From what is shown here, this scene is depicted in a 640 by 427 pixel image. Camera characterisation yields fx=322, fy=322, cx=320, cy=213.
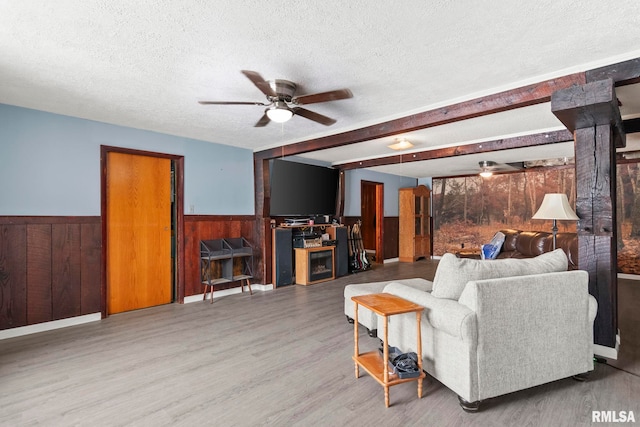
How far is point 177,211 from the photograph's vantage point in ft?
15.2

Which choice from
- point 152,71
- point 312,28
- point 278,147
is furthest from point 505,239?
point 152,71

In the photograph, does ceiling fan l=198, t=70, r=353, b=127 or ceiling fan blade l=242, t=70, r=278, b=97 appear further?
ceiling fan l=198, t=70, r=353, b=127

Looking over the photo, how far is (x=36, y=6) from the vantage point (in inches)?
68.6

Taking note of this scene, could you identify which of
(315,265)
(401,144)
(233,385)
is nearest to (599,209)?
Answer: (401,144)

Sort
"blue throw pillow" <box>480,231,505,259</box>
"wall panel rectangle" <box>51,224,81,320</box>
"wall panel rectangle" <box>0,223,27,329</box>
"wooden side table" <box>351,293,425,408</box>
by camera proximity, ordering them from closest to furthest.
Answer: "wooden side table" <box>351,293,425,408</box>, "wall panel rectangle" <box>0,223,27,329</box>, "wall panel rectangle" <box>51,224,81,320</box>, "blue throw pillow" <box>480,231,505,259</box>

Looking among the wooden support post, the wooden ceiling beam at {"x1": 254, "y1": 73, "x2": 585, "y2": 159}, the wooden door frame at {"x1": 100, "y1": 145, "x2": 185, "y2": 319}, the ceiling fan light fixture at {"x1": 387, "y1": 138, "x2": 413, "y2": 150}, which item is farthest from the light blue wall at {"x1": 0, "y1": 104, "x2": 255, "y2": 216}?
the wooden support post

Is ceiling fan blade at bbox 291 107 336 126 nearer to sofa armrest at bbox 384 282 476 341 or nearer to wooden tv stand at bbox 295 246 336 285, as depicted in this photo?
sofa armrest at bbox 384 282 476 341

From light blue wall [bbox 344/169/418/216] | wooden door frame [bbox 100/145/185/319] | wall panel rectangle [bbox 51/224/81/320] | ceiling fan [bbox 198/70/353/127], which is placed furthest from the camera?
light blue wall [bbox 344/169/418/216]

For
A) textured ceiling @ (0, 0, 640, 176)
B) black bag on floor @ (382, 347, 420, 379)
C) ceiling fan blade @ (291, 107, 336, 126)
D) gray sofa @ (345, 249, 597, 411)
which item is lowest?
black bag on floor @ (382, 347, 420, 379)

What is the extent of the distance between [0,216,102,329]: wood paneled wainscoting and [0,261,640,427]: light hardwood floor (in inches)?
10.2

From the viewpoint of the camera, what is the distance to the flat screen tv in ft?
18.4

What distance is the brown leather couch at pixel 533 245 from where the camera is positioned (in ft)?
16.2

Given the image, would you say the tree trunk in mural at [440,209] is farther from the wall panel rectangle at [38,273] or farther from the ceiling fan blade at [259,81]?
the wall panel rectangle at [38,273]

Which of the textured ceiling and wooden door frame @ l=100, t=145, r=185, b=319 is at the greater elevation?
the textured ceiling
